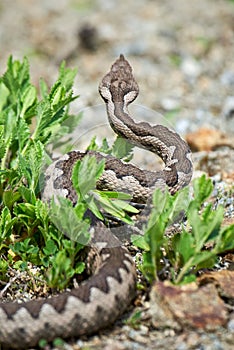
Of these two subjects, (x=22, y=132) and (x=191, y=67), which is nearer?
(x=22, y=132)

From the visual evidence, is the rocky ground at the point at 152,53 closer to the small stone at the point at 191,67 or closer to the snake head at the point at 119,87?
the small stone at the point at 191,67

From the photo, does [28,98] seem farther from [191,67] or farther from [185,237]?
[191,67]

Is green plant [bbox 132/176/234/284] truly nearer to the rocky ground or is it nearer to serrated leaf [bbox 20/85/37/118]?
the rocky ground

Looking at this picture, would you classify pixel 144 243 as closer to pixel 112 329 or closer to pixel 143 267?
pixel 143 267

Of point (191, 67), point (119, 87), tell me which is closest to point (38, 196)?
point (119, 87)

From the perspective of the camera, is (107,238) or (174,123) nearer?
(107,238)

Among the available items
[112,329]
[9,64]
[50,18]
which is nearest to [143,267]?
[112,329]
